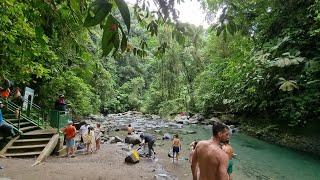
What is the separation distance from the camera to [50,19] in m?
2.89

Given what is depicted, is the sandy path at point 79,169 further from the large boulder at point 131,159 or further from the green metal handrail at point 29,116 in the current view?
the green metal handrail at point 29,116

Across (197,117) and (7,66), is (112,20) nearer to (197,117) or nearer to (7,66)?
(7,66)

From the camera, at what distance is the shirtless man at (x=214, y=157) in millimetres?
4324

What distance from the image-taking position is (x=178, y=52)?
102 ft

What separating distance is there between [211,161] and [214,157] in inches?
3.1

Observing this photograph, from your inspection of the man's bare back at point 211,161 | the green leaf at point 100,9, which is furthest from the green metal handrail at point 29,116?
the green leaf at point 100,9

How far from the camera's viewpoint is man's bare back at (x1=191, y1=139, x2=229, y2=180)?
4.32 metres

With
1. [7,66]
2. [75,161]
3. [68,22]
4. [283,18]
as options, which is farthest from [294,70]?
[68,22]

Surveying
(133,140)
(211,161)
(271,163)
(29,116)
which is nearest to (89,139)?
(29,116)

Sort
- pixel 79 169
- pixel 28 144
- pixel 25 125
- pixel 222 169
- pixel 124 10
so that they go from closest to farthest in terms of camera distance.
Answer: pixel 124 10 → pixel 222 169 → pixel 79 169 → pixel 28 144 → pixel 25 125

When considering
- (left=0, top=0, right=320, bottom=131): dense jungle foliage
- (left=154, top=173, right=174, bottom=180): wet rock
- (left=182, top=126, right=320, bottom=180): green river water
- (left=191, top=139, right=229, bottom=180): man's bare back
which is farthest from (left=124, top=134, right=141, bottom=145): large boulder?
(left=191, top=139, right=229, bottom=180): man's bare back

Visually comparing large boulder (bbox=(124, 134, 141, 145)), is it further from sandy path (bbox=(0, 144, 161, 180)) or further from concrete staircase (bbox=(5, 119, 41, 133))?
concrete staircase (bbox=(5, 119, 41, 133))

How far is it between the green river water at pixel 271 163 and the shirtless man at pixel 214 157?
27.8 feet

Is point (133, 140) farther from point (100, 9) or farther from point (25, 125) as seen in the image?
point (100, 9)
